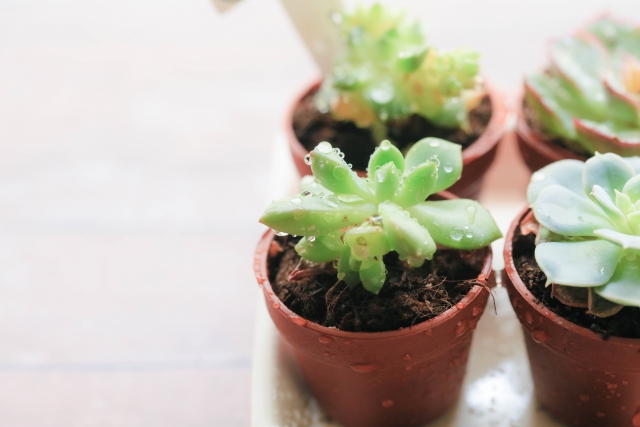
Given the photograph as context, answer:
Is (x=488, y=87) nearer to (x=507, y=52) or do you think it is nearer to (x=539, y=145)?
(x=539, y=145)

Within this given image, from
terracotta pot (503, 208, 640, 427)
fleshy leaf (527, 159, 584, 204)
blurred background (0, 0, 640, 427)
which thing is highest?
fleshy leaf (527, 159, 584, 204)

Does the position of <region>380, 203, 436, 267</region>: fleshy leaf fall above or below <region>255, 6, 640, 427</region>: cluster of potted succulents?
above

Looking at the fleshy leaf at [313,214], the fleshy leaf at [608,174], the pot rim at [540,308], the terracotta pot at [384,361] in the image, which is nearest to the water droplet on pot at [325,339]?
the terracotta pot at [384,361]

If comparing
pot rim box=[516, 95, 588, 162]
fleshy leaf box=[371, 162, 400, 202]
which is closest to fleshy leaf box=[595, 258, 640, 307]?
fleshy leaf box=[371, 162, 400, 202]

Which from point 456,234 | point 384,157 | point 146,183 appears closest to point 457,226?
point 456,234

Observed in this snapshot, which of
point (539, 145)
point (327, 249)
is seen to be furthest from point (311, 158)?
point (539, 145)

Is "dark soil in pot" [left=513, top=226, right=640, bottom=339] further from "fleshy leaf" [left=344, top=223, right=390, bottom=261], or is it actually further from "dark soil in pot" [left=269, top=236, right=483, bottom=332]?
"fleshy leaf" [left=344, top=223, right=390, bottom=261]
